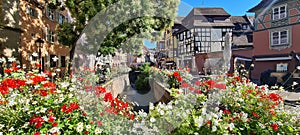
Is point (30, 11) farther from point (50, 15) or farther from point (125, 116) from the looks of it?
point (125, 116)

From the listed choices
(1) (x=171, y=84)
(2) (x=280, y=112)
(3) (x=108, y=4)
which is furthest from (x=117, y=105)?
(3) (x=108, y=4)

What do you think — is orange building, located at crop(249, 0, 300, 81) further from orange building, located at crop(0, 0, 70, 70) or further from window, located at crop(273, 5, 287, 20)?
orange building, located at crop(0, 0, 70, 70)

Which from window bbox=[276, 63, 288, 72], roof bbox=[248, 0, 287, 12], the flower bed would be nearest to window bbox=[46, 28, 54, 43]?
the flower bed

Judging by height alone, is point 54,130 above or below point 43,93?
below

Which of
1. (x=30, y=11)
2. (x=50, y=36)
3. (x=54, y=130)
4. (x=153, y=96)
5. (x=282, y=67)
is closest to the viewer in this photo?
(x=54, y=130)

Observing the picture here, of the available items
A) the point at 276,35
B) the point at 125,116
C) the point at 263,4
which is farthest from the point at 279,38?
the point at 125,116

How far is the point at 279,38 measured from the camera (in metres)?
16.6

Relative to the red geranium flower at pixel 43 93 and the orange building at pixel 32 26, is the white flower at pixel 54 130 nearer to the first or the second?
the red geranium flower at pixel 43 93

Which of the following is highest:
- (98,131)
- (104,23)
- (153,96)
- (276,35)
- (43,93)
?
(276,35)

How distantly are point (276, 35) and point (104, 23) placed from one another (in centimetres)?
1458

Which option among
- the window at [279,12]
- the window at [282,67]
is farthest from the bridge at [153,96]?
the window at [279,12]

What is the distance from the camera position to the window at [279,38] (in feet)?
53.5

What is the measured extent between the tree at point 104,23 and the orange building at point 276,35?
1132 centimetres

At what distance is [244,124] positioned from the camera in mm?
1913
